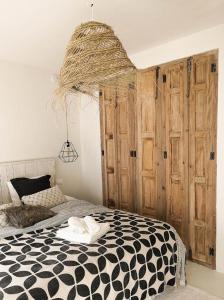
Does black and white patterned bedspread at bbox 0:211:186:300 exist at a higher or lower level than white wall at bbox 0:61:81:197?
lower

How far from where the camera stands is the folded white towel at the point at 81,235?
201 cm

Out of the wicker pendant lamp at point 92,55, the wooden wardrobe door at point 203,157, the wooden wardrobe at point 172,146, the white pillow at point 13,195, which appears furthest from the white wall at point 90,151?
the wicker pendant lamp at point 92,55

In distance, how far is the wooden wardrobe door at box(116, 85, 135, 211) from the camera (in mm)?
3373

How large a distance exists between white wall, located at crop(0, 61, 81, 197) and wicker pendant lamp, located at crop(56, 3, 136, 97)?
2059mm

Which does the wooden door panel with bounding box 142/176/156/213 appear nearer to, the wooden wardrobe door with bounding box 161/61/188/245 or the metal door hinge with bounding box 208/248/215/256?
the wooden wardrobe door with bounding box 161/61/188/245

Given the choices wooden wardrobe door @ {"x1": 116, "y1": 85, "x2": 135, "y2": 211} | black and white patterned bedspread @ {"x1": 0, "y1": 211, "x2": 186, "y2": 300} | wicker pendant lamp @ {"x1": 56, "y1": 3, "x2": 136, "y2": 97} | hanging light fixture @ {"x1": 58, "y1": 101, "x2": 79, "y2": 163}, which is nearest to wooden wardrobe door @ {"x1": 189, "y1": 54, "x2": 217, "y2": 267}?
black and white patterned bedspread @ {"x1": 0, "y1": 211, "x2": 186, "y2": 300}

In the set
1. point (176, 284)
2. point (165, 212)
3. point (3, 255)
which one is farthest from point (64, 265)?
point (165, 212)

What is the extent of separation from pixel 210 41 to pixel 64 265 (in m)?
2.52

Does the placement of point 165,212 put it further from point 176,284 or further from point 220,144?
point 220,144

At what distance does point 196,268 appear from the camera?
2.76 metres

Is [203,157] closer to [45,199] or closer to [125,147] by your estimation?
[125,147]

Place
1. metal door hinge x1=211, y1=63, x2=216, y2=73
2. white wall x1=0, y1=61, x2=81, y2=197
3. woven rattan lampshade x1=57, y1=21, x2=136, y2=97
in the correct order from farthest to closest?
1. white wall x1=0, y1=61, x2=81, y2=197
2. metal door hinge x1=211, y1=63, x2=216, y2=73
3. woven rattan lampshade x1=57, y1=21, x2=136, y2=97

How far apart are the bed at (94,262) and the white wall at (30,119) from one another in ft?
4.59

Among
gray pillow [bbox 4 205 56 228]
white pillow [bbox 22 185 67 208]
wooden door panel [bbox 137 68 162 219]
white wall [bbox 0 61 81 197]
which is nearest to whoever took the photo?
gray pillow [bbox 4 205 56 228]
